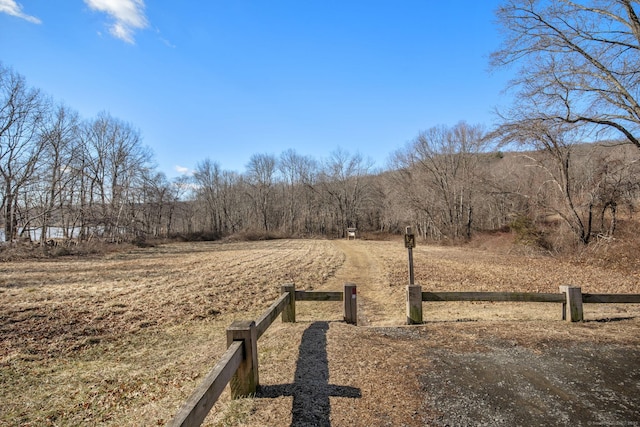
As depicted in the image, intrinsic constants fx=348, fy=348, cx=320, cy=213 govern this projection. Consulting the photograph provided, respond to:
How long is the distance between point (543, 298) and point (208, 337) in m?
A: 6.66

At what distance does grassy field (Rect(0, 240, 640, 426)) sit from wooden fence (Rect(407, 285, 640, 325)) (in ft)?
1.10

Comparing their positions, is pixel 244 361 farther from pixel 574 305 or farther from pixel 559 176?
pixel 559 176

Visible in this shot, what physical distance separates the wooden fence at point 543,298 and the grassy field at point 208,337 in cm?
33

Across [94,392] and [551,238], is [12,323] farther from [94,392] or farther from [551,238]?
[551,238]

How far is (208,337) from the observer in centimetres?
732

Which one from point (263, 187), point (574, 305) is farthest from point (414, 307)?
point (263, 187)

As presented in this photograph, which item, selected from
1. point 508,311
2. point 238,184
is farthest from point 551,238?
point 238,184

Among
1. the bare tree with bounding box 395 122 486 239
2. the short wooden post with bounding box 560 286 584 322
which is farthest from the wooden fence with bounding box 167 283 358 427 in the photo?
the bare tree with bounding box 395 122 486 239

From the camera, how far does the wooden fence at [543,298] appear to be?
6.47 metres

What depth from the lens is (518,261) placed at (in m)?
18.8

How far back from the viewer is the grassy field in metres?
4.04

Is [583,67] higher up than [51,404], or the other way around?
[583,67]

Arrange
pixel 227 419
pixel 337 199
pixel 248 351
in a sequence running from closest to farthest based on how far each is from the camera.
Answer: pixel 227 419 < pixel 248 351 < pixel 337 199

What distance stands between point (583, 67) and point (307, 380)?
16.4 metres
